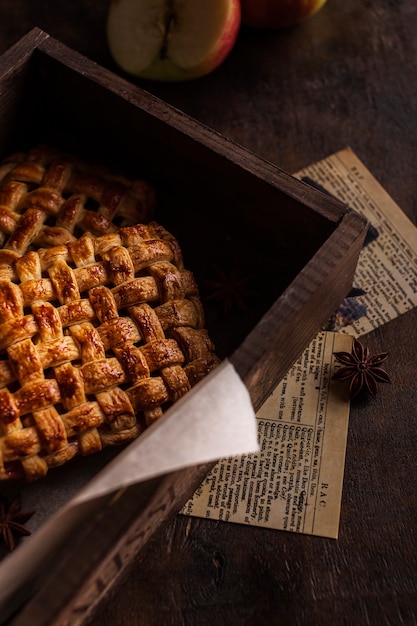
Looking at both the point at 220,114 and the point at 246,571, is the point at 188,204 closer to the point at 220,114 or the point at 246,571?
the point at 220,114

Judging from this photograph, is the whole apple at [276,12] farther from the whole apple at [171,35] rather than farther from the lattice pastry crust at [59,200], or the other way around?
the lattice pastry crust at [59,200]

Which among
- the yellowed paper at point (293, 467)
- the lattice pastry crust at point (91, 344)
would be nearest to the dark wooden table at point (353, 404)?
the yellowed paper at point (293, 467)

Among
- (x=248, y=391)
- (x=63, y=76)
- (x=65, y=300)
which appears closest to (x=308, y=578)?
(x=248, y=391)

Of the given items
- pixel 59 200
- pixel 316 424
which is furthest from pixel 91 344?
pixel 316 424

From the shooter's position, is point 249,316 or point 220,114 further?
point 220,114

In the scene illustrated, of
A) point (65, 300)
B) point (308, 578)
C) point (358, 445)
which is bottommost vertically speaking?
point (308, 578)

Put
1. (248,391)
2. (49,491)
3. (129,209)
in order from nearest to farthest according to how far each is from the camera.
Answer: (248,391), (49,491), (129,209)
